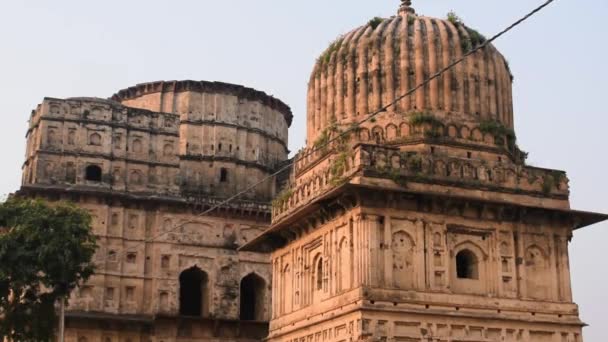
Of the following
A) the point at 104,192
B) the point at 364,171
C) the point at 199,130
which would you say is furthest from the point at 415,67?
the point at 199,130

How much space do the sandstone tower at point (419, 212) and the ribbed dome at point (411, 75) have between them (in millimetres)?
34

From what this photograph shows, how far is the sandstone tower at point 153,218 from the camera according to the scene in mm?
36062

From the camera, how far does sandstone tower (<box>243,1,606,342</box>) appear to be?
67.8 ft

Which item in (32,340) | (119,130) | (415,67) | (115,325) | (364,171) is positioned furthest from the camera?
(119,130)

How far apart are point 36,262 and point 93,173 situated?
9.23m

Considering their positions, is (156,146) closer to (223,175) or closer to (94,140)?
(94,140)

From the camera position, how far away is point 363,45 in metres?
24.1

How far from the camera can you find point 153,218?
123 feet

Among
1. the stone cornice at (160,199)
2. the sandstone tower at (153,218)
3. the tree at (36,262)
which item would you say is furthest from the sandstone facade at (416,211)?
the stone cornice at (160,199)

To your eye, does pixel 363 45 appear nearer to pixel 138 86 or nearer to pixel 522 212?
pixel 522 212

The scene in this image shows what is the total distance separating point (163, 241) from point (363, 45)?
16.2m

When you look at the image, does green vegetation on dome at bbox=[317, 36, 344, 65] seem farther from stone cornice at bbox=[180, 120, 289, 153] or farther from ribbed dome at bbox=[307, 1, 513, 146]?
stone cornice at bbox=[180, 120, 289, 153]

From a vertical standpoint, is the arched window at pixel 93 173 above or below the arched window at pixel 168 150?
below

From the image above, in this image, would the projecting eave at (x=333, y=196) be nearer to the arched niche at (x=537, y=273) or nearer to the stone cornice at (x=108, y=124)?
the arched niche at (x=537, y=273)
